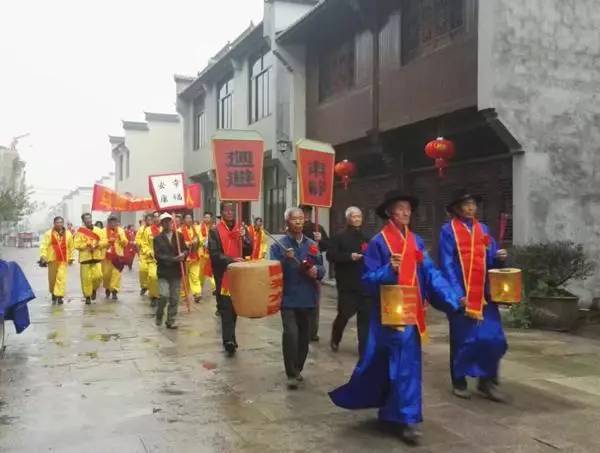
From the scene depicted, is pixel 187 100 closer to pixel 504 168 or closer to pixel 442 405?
pixel 504 168

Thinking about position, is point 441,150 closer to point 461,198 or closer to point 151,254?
point 461,198

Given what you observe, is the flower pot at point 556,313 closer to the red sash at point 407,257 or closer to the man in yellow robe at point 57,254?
the red sash at point 407,257

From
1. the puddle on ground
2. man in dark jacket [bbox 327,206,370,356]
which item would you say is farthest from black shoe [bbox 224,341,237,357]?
the puddle on ground

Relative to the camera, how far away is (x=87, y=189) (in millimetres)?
86812

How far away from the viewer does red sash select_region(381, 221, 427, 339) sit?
4.64 m

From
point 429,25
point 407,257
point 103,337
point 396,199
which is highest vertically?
point 429,25

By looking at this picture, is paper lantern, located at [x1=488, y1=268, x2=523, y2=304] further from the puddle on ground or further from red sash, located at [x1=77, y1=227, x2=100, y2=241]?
red sash, located at [x1=77, y1=227, x2=100, y2=241]

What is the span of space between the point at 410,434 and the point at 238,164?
415cm

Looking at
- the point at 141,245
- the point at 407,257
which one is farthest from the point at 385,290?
the point at 141,245

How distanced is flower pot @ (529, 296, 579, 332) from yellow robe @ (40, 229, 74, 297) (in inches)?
330

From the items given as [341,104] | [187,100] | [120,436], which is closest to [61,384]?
[120,436]

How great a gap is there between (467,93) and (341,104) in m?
4.73

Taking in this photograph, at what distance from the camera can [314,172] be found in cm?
741

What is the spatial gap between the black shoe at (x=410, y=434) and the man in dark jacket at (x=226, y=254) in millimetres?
3342
